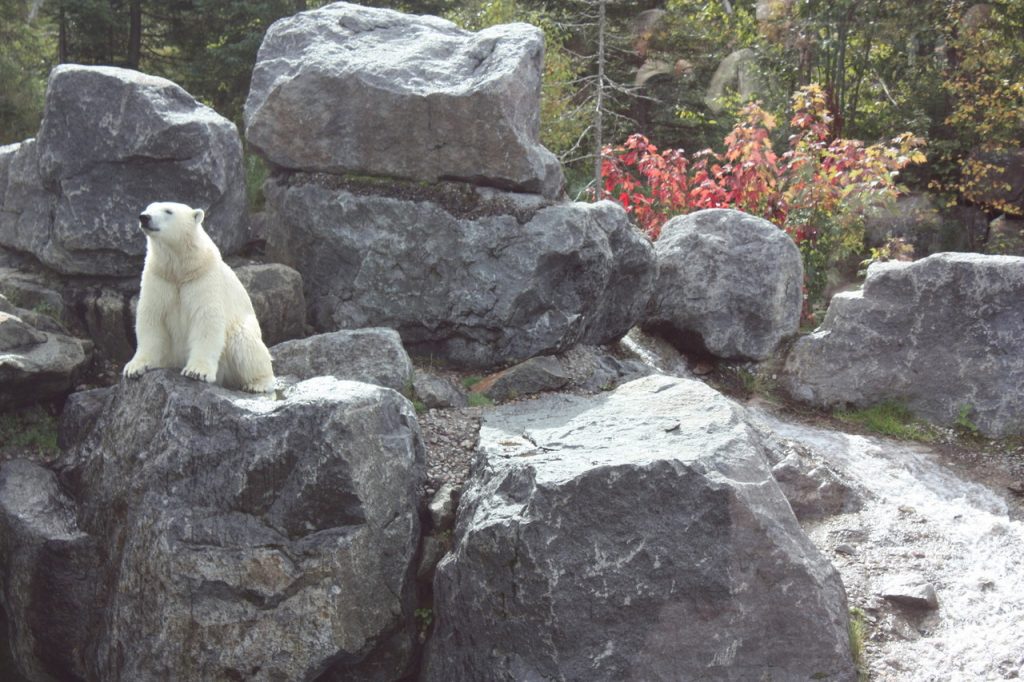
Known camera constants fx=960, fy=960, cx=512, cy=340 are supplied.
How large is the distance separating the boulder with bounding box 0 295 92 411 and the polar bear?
112 centimetres

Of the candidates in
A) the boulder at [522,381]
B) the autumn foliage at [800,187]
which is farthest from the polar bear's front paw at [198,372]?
the autumn foliage at [800,187]

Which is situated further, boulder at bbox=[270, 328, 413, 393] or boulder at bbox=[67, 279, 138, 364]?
boulder at bbox=[67, 279, 138, 364]

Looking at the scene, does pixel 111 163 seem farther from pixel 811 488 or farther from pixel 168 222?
pixel 811 488

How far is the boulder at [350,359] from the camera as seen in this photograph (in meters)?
6.43

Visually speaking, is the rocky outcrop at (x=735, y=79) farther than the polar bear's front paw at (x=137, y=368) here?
Yes

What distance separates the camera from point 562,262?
736cm

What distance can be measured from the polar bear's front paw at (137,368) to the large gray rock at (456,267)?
226 centimetres

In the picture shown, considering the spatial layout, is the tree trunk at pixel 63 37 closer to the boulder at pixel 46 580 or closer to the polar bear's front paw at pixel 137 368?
the boulder at pixel 46 580

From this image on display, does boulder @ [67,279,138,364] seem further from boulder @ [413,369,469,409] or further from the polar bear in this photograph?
boulder @ [413,369,469,409]

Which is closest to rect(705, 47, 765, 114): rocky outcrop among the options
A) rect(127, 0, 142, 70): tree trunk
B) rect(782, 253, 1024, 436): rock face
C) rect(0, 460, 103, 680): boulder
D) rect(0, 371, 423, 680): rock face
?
rect(782, 253, 1024, 436): rock face

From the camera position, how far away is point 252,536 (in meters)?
4.96

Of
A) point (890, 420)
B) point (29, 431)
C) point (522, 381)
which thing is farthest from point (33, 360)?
point (890, 420)

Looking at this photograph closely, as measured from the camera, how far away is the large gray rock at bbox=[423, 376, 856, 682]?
15.5 ft

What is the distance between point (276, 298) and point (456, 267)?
4.51 ft
